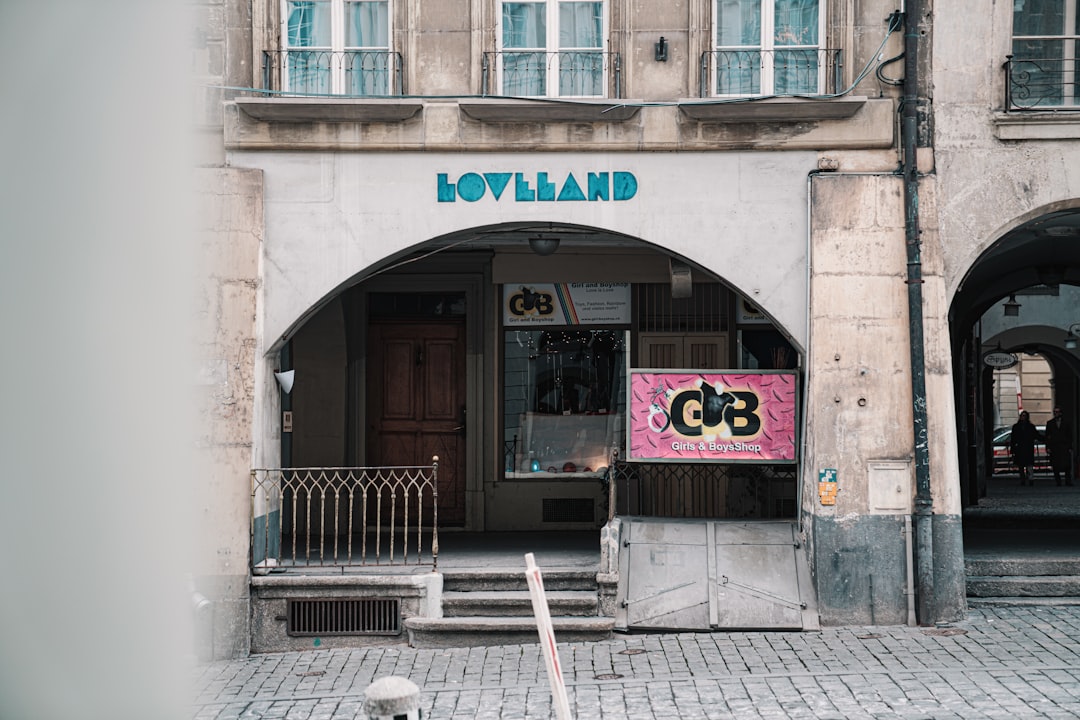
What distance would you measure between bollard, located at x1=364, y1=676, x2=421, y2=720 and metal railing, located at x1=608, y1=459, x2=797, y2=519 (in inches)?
290

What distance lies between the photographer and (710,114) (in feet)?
34.3

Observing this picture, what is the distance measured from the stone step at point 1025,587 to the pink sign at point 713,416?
215 centimetres

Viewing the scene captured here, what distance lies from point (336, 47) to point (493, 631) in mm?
5645

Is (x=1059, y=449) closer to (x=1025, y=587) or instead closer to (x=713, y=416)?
(x=1025, y=587)

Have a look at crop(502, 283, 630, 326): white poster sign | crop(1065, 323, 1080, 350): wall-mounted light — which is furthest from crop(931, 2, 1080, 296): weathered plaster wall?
crop(1065, 323, 1080, 350): wall-mounted light

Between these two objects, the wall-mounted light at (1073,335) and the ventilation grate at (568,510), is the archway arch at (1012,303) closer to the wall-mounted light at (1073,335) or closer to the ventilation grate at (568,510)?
the wall-mounted light at (1073,335)

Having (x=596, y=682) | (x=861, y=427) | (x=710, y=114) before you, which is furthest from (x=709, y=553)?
(x=710, y=114)

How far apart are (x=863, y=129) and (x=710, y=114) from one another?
1426 millimetres

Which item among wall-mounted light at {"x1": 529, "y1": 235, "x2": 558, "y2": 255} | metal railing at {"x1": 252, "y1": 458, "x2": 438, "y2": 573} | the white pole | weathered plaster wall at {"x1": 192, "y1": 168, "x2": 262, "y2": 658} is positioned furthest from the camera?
wall-mounted light at {"x1": 529, "y1": 235, "x2": 558, "y2": 255}

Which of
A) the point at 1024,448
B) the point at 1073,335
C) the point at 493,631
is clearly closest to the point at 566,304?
the point at 493,631

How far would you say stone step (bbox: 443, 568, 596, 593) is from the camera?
10500mm

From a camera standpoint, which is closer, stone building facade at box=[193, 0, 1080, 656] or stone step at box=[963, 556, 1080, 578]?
stone building facade at box=[193, 0, 1080, 656]

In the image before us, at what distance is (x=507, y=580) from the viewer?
1053cm

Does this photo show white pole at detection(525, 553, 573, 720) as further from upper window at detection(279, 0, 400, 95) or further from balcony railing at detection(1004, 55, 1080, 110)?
balcony railing at detection(1004, 55, 1080, 110)
